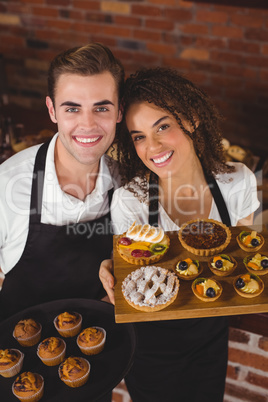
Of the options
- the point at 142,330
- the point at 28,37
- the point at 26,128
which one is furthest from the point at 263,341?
the point at 28,37

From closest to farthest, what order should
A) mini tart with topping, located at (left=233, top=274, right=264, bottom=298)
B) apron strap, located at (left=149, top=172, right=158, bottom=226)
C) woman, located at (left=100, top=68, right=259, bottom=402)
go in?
mini tart with topping, located at (left=233, top=274, right=264, bottom=298) → woman, located at (left=100, top=68, right=259, bottom=402) → apron strap, located at (left=149, top=172, right=158, bottom=226)

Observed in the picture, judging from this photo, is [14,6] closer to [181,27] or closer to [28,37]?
[28,37]

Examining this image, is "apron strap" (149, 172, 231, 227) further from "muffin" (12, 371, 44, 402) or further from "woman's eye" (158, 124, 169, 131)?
"muffin" (12, 371, 44, 402)

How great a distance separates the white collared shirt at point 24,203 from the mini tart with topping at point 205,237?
0.51 metres

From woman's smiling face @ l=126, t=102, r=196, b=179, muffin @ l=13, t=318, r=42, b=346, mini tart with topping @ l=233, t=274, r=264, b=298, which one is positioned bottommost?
muffin @ l=13, t=318, r=42, b=346

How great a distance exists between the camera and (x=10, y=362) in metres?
1.59

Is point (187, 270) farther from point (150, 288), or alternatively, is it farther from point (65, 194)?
point (65, 194)

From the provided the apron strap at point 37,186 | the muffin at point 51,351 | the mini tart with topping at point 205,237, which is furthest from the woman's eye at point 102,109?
the muffin at point 51,351

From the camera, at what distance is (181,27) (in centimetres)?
362

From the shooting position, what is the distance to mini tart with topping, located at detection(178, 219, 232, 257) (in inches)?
72.0

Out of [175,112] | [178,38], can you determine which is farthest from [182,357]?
[178,38]

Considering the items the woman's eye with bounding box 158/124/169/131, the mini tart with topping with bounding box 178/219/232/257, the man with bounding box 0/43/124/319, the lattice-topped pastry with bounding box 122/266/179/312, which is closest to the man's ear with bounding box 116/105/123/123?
the man with bounding box 0/43/124/319

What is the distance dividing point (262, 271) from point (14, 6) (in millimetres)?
3720

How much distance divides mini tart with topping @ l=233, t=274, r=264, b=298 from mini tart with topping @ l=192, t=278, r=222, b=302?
0.25 feet
